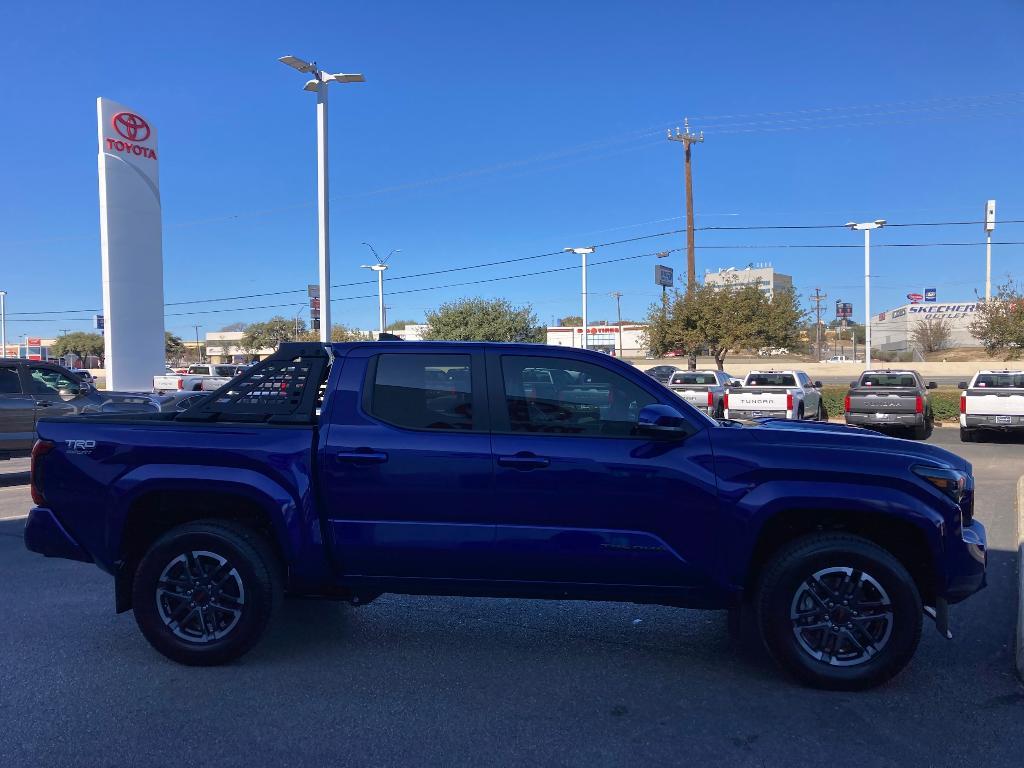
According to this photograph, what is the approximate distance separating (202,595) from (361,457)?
127 centimetres

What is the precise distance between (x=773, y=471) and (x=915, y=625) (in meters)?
1.08

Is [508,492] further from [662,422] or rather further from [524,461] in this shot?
[662,422]

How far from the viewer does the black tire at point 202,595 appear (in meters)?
4.51

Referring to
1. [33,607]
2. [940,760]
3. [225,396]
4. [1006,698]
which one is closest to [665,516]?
[940,760]

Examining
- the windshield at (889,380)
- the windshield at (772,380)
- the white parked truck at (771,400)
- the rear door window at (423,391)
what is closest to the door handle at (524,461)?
the rear door window at (423,391)

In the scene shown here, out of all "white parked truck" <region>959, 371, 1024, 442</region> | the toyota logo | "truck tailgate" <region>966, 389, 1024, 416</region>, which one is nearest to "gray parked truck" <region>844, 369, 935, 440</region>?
"white parked truck" <region>959, 371, 1024, 442</region>

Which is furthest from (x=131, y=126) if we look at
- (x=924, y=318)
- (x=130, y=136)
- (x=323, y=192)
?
(x=924, y=318)

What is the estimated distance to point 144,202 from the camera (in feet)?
101

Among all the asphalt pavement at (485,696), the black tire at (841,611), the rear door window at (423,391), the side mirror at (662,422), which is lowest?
the asphalt pavement at (485,696)

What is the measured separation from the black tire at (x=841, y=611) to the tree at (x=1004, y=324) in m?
31.6

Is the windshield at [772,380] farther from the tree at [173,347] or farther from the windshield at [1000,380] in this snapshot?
the tree at [173,347]

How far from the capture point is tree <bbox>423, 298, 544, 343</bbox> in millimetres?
44203

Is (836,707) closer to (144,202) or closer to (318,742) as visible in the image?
(318,742)

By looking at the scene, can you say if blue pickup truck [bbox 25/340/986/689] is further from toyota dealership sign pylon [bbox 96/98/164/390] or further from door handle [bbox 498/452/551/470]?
toyota dealership sign pylon [bbox 96/98/164/390]
